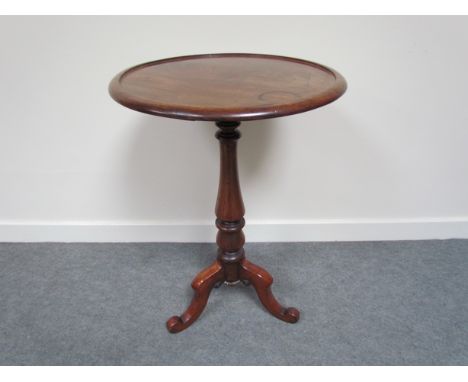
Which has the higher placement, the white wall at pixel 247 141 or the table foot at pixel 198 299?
the white wall at pixel 247 141

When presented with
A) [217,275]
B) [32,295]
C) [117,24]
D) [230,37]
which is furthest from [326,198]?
[32,295]

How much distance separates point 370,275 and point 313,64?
901 millimetres

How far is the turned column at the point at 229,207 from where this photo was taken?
136cm

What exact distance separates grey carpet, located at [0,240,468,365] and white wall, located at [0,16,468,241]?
0.39 ft

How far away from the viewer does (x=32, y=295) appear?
173 cm

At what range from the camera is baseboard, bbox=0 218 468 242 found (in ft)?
6.56

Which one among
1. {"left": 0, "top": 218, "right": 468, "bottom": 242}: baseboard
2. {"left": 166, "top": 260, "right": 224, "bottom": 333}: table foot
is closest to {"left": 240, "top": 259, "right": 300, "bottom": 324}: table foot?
{"left": 166, "top": 260, "right": 224, "bottom": 333}: table foot

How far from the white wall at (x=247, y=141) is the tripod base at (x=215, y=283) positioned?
44 cm


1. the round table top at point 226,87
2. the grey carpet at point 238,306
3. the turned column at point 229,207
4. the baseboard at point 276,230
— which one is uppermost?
the round table top at point 226,87

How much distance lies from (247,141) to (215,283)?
599mm

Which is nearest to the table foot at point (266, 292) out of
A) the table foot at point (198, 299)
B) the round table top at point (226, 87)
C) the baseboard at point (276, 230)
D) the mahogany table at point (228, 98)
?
the mahogany table at point (228, 98)

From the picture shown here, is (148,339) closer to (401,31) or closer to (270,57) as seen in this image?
(270,57)

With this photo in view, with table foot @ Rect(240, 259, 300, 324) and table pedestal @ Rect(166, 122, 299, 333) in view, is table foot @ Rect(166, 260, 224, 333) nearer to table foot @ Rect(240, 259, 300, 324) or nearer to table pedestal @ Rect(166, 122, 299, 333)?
table pedestal @ Rect(166, 122, 299, 333)

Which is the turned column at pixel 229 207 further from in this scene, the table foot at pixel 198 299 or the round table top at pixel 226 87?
the round table top at pixel 226 87
